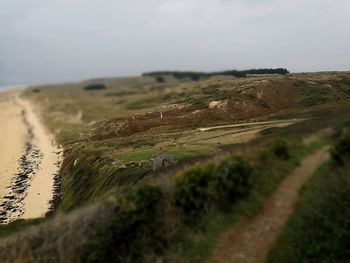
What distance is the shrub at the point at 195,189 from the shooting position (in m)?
12.2

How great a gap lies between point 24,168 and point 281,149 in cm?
5439

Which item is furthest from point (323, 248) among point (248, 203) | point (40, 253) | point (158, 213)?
point (40, 253)

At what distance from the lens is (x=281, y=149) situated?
15242 mm

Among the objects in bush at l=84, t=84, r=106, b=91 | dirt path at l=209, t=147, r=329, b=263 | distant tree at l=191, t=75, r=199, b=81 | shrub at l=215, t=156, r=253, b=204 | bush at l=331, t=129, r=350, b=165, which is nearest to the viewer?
dirt path at l=209, t=147, r=329, b=263

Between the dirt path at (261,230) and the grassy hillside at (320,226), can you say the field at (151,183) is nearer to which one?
the dirt path at (261,230)

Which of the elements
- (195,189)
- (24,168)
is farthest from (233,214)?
(24,168)

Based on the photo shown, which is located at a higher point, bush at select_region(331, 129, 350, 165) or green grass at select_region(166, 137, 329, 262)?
bush at select_region(331, 129, 350, 165)

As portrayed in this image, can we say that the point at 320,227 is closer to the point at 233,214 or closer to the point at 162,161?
the point at 233,214

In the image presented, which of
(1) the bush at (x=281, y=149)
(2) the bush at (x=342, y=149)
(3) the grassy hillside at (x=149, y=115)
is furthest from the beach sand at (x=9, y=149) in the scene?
(2) the bush at (x=342, y=149)

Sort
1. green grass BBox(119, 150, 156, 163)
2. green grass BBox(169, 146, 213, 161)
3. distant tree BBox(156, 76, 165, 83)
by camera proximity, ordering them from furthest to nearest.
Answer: green grass BBox(119, 150, 156, 163), green grass BBox(169, 146, 213, 161), distant tree BBox(156, 76, 165, 83)

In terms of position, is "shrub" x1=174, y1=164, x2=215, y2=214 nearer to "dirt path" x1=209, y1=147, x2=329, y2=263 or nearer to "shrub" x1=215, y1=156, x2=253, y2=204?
"shrub" x1=215, y1=156, x2=253, y2=204

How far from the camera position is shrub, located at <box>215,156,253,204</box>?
12.7 meters

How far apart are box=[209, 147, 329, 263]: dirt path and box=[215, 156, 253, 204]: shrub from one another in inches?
29.5

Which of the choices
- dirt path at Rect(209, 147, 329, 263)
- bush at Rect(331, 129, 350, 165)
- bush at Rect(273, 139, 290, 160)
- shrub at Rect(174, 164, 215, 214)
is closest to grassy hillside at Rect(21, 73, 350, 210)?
bush at Rect(273, 139, 290, 160)
